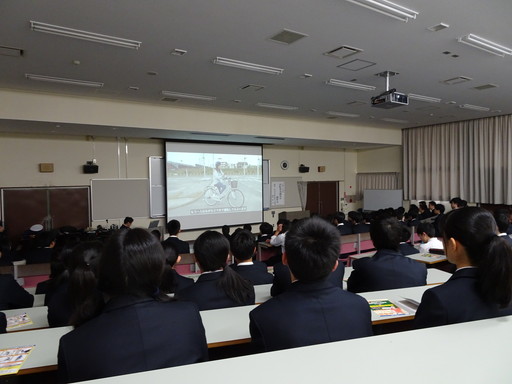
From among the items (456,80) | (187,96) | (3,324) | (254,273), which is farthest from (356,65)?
(3,324)

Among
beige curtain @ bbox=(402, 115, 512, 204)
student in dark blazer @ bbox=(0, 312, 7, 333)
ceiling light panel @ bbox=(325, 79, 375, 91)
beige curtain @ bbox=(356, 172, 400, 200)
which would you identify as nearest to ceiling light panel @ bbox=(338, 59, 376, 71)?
ceiling light panel @ bbox=(325, 79, 375, 91)

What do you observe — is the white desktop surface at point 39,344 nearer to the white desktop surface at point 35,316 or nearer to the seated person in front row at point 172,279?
the white desktop surface at point 35,316

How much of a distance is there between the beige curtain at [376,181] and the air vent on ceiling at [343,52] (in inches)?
294

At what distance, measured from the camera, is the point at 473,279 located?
1499 mm

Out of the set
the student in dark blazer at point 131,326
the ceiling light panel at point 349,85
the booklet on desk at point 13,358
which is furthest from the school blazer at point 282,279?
the ceiling light panel at point 349,85

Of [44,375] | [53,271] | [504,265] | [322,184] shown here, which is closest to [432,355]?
[504,265]

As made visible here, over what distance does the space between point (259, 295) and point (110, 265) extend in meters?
1.54

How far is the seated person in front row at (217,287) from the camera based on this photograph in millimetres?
2232

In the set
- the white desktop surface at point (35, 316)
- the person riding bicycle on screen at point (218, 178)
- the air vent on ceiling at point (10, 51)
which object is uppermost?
the air vent on ceiling at point (10, 51)

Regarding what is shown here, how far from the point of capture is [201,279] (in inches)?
89.6

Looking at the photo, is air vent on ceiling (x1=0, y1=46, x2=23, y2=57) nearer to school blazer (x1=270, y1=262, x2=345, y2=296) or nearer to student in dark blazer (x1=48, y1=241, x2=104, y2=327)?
student in dark blazer (x1=48, y1=241, x2=104, y2=327)

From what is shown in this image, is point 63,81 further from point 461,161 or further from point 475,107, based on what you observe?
point 461,161

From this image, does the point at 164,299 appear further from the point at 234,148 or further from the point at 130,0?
the point at 234,148

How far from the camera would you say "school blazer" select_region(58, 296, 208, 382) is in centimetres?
118
